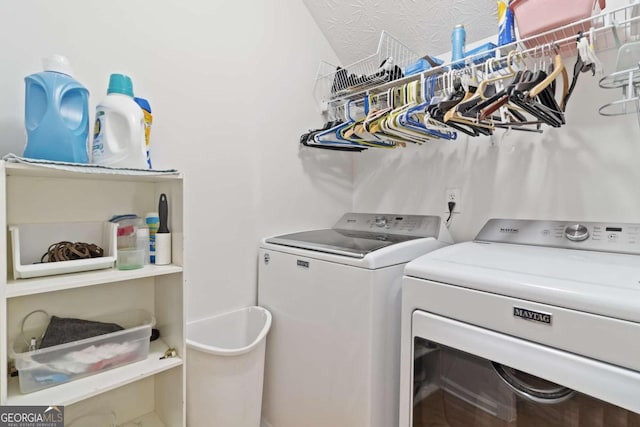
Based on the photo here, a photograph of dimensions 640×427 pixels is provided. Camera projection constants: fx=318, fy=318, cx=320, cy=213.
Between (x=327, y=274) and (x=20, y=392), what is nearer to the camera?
(x=20, y=392)

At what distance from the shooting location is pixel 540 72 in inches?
37.9

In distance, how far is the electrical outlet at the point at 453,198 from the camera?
166 centimetres

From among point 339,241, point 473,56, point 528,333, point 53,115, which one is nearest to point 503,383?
point 528,333

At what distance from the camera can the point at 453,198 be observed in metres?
1.67

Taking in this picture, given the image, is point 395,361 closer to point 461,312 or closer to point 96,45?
point 461,312

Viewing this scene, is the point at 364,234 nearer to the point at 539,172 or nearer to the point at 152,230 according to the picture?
the point at 539,172

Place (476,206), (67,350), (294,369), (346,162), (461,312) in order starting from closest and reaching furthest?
(461,312) < (67,350) < (294,369) < (476,206) < (346,162)

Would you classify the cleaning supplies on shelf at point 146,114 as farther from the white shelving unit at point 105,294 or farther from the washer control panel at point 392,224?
the washer control panel at point 392,224

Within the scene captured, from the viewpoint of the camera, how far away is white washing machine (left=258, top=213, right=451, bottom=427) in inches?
46.6

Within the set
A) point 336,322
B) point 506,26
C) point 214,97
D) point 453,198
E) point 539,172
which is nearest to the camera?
point 506,26

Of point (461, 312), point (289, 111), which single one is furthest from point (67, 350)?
point (289, 111)

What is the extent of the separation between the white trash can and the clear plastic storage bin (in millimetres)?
204

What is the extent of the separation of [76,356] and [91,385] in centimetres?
11

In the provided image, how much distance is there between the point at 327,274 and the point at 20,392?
40.9 inches
